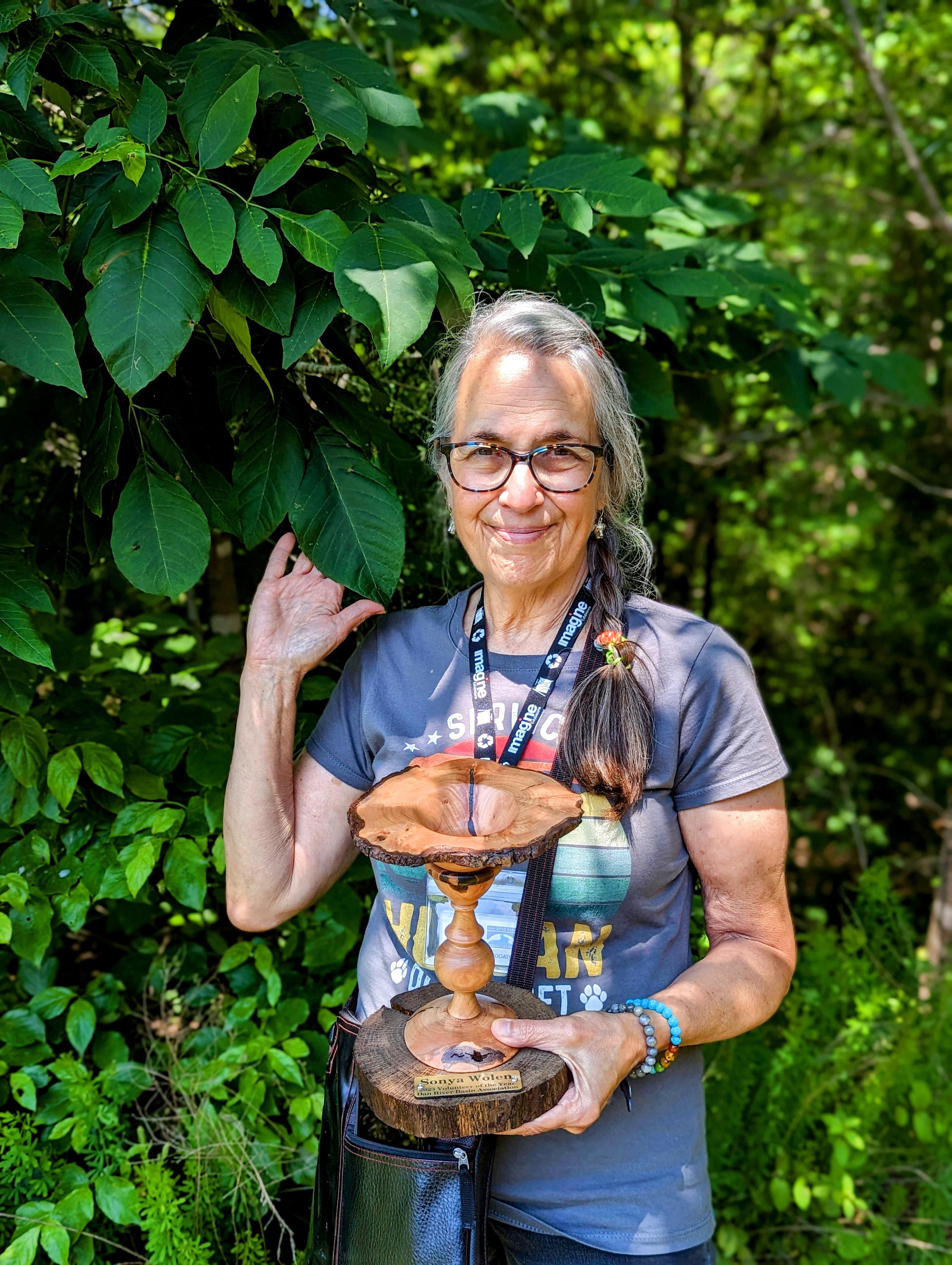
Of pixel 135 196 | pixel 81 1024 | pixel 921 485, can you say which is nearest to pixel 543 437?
pixel 135 196

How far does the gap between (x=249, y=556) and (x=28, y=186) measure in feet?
4.63

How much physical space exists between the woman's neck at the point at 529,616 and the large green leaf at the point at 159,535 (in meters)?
0.54

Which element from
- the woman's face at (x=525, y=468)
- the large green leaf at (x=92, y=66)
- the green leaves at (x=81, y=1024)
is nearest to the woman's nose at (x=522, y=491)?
the woman's face at (x=525, y=468)

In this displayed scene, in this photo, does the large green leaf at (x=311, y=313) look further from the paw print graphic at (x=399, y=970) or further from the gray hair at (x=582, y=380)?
the paw print graphic at (x=399, y=970)

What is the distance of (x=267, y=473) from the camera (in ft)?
6.47

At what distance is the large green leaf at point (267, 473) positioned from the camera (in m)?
1.96

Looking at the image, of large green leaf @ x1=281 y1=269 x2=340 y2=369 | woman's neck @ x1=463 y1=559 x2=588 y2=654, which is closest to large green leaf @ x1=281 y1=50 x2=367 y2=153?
→ large green leaf @ x1=281 y1=269 x2=340 y2=369

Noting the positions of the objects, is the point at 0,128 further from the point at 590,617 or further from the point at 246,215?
the point at 590,617

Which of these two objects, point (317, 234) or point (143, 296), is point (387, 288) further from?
point (143, 296)

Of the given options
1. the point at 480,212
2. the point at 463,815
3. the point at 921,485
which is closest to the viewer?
the point at 463,815

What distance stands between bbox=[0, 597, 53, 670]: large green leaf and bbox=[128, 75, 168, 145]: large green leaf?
80cm

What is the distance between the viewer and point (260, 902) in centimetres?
198

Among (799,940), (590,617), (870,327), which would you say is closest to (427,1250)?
(590,617)

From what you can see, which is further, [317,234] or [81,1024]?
[81,1024]
